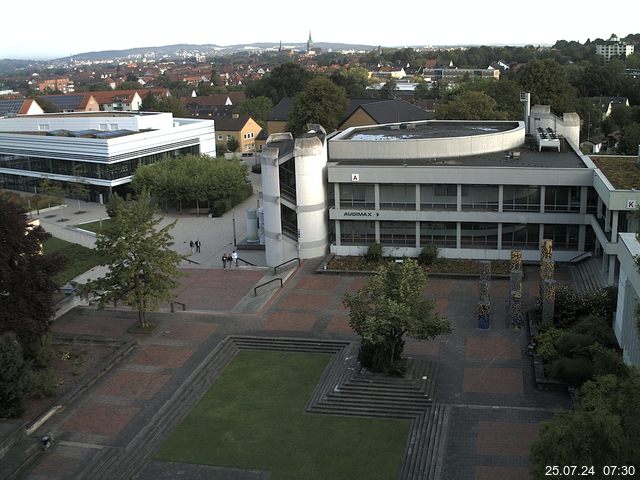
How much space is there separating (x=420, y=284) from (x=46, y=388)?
1392 cm

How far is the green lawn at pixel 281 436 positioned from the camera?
2142 centimetres

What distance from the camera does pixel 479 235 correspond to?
4056 cm

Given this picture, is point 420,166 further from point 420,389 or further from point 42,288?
point 42,288

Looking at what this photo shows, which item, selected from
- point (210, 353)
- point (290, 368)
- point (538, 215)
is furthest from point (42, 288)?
point (538, 215)

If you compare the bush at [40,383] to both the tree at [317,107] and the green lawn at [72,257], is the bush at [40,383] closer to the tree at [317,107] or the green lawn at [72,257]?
the green lawn at [72,257]

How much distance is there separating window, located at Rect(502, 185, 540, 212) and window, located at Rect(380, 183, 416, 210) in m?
5.06

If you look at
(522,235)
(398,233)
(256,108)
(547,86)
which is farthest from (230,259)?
(256,108)

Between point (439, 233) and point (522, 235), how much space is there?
455 cm

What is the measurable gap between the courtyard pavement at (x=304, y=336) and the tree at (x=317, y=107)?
35.8 meters

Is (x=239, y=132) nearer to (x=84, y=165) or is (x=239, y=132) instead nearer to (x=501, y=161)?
(x=84, y=165)

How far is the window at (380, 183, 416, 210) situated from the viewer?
40875 mm

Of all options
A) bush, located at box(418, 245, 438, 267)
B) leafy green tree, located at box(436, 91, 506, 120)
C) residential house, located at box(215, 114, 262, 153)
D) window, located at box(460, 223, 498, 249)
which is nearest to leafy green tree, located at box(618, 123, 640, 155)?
leafy green tree, located at box(436, 91, 506, 120)

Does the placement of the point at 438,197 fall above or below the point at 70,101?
below

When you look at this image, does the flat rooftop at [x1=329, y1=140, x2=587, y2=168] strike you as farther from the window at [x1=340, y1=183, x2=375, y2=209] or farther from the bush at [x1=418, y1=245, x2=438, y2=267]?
the bush at [x1=418, y1=245, x2=438, y2=267]
